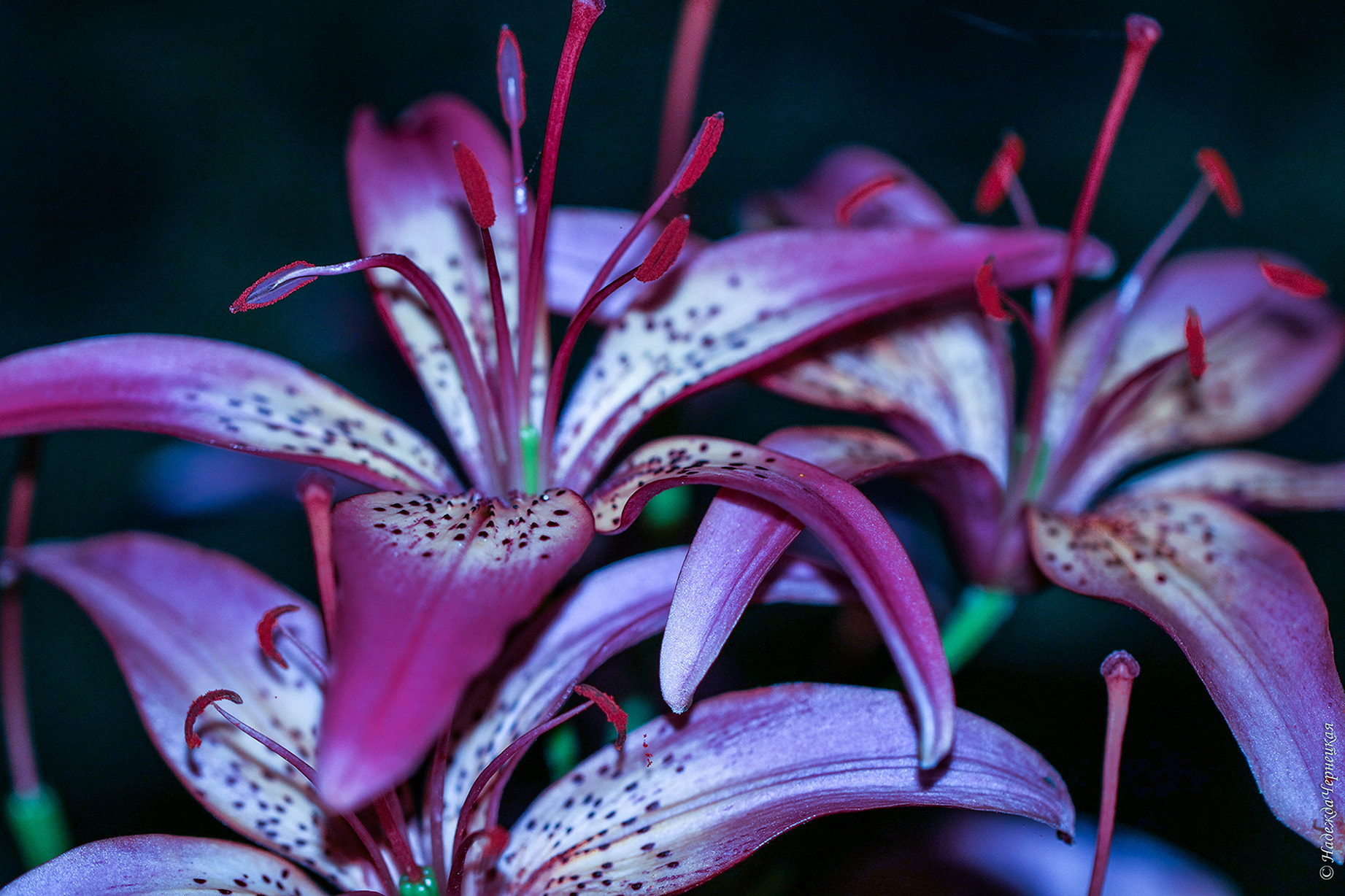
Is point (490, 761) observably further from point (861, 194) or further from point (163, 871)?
point (861, 194)

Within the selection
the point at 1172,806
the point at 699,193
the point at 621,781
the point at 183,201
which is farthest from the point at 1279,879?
the point at 183,201

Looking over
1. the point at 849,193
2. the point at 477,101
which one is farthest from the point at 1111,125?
the point at 477,101

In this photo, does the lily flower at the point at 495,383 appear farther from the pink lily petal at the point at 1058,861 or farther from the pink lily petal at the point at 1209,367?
the pink lily petal at the point at 1058,861

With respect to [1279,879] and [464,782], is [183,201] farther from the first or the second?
[1279,879]

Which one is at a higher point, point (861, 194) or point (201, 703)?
point (861, 194)

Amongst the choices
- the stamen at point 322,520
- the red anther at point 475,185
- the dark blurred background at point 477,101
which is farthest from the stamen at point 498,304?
the dark blurred background at point 477,101

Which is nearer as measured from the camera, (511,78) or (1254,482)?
(511,78)

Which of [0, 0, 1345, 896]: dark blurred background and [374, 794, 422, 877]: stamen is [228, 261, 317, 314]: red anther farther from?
[0, 0, 1345, 896]: dark blurred background
